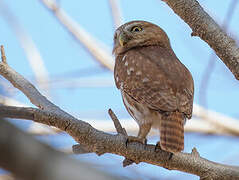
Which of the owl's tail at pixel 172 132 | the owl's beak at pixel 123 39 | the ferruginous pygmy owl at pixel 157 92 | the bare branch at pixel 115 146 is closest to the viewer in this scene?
the bare branch at pixel 115 146

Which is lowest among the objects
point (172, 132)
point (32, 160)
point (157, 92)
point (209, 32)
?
point (32, 160)

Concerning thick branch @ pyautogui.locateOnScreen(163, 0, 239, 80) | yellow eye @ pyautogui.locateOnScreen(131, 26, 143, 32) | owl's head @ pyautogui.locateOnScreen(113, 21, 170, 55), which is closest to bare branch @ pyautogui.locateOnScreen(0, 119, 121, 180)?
thick branch @ pyautogui.locateOnScreen(163, 0, 239, 80)

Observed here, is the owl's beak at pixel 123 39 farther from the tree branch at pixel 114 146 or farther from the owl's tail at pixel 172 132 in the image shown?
the tree branch at pixel 114 146

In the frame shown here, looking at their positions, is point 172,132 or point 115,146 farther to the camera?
point 172,132

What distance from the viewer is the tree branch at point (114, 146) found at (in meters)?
2.55

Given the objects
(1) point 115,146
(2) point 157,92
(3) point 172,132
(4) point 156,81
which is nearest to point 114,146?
(1) point 115,146

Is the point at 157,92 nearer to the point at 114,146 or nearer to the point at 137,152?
the point at 137,152

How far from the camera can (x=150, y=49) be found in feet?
15.3

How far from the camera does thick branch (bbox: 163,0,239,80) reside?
2.64 m

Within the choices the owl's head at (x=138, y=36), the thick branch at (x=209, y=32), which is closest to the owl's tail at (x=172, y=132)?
the thick branch at (x=209, y=32)

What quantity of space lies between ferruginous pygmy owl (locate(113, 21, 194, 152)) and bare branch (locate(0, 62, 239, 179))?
11cm

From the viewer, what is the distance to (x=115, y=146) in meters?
2.71

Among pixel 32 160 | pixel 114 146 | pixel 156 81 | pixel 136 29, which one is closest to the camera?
pixel 32 160

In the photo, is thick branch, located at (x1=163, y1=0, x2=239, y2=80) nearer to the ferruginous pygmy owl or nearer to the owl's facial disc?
the ferruginous pygmy owl
